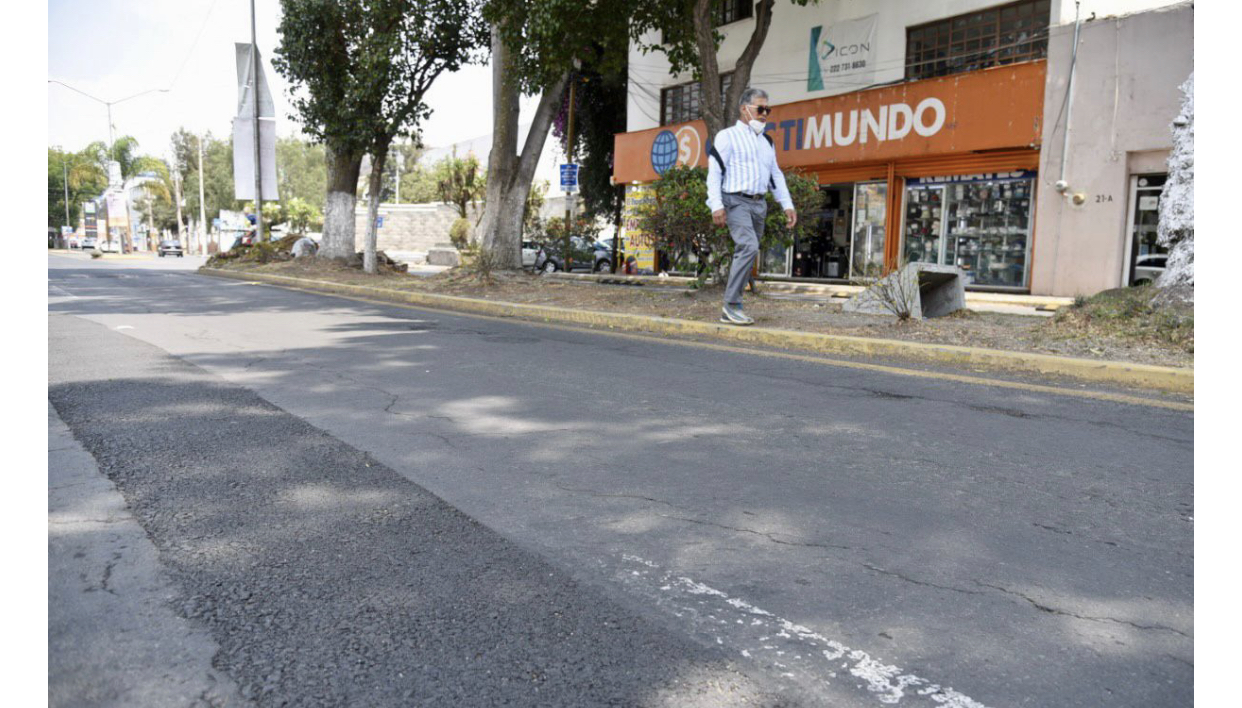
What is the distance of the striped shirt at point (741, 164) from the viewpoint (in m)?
8.41

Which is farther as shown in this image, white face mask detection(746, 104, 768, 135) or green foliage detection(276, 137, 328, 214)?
green foliage detection(276, 137, 328, 214)

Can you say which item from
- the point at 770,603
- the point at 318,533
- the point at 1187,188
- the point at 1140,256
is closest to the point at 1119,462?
the point at 770,603

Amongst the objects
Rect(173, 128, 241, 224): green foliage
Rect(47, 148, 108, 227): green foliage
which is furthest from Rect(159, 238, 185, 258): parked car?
Rect(47, 148, 108, 227): green foliage

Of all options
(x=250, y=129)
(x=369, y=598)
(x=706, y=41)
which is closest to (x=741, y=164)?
(x=706, y=41)

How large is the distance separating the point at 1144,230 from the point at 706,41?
28.8 ft

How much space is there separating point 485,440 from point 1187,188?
7.08 metres

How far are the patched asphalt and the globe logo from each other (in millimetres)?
20870

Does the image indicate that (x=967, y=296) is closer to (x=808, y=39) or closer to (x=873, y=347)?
(x=808, y=39)

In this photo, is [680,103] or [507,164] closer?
[507,164]

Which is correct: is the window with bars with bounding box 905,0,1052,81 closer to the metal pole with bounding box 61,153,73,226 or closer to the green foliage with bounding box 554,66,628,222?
the green foliage with bounding box 554,66,628,222

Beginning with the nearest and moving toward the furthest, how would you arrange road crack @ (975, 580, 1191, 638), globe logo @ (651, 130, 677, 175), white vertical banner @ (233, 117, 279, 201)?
road crack @ (975, 580, 1191, 638), globe logo @ (651, 130, 677, 175), white vertical banner @ (233, 117, 279, 201)

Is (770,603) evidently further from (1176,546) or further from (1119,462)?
(1119,462)

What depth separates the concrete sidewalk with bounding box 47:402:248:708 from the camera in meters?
1.95

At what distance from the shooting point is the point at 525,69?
1501 centimetres
